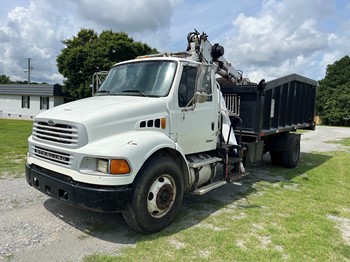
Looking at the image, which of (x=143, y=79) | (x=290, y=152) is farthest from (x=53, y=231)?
(x=290, y=152)

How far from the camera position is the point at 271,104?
26.8 feet

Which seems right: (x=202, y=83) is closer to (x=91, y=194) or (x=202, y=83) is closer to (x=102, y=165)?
(x=102, y=165)

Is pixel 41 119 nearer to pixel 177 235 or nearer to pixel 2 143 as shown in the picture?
pixel 177 235

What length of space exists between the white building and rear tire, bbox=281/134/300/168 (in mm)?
31845

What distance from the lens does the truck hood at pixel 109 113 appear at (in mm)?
4176

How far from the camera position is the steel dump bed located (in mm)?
7527

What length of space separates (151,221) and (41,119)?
7.13 feet

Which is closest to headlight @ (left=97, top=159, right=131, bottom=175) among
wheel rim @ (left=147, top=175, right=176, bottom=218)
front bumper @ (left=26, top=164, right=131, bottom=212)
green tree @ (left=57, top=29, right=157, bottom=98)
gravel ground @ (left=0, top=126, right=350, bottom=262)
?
front bumper @ (left=26, top=164, right=131, bottom=212)

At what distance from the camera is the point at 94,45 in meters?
33.2

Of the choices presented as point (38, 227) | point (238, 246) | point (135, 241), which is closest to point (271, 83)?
point (238, 246)

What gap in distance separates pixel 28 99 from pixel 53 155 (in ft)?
129

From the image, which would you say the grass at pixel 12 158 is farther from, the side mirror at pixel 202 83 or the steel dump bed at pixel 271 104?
the steel dump bed at pixel 271 104

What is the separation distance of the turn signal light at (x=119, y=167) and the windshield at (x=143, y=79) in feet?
4.63

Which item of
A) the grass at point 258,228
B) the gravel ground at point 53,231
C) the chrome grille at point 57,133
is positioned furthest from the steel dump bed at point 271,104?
the chrome grille at point 57,133
